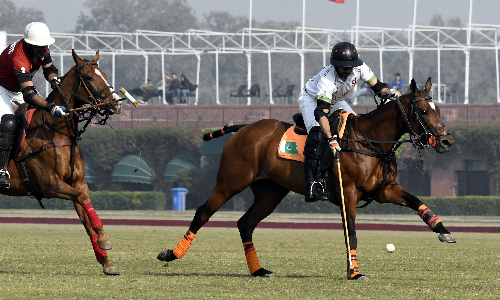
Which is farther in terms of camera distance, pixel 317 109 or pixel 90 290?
pixel 317 109

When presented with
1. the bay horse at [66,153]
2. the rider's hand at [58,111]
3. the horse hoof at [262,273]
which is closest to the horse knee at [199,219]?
the horse hoof at [262,273]

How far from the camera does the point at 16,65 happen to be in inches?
370

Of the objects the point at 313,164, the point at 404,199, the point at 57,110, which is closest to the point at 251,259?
the point at 313,164

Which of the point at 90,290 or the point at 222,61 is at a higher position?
the point at 222,61

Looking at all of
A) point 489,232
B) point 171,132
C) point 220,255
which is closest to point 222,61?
point 171,132

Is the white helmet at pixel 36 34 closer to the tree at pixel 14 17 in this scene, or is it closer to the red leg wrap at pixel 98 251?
the red leg wrap at pixel 98 251

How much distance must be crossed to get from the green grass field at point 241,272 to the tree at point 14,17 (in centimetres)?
8667

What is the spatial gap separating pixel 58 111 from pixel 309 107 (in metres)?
2.91

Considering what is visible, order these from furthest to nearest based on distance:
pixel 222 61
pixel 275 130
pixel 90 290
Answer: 1. pixel 222 61
2. pixel 275 130
3. pixel 90 290

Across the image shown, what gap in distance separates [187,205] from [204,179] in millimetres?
2045

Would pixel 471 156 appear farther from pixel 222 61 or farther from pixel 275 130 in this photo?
pixel 222 61

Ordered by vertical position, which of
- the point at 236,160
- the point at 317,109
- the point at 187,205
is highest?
the point at 317,109

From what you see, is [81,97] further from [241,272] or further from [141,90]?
[141,90]

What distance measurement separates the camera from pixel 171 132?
42.3 m
